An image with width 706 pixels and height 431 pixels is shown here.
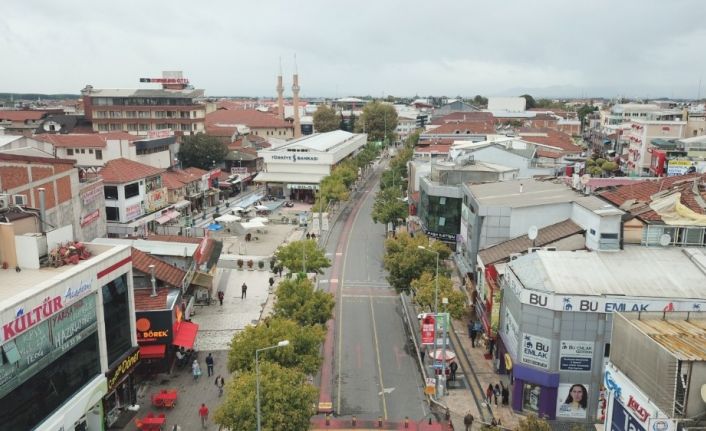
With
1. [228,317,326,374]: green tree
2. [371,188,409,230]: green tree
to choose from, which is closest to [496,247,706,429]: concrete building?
[228,317,326,374]: green tree

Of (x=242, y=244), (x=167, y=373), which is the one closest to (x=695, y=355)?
(x=167, y=373)

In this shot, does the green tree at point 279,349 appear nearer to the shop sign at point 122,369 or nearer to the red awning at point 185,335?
the shop sign at point 122,369

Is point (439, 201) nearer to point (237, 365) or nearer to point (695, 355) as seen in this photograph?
point (237, 365)

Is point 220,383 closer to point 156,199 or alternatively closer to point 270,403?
point 270,403

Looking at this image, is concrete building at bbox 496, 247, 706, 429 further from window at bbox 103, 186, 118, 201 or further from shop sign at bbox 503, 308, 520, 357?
window at bbox 103, 186, 118, 201

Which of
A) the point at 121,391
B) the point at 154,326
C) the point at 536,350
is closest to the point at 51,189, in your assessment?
the point at 154,326

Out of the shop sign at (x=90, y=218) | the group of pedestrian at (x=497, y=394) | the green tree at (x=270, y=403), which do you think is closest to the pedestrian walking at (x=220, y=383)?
the green tree at (x=270, y=403)
